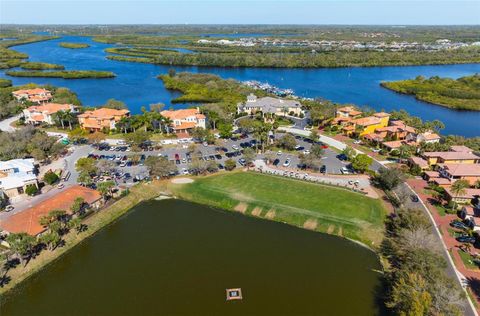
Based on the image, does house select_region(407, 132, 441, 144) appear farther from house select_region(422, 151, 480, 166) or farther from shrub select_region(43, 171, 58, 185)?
shrub select_region(43, 171, 58, 185)

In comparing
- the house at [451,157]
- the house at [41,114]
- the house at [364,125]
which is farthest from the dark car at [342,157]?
the house at [41,114]

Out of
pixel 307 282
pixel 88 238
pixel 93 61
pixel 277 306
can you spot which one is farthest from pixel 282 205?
pixel 93 61

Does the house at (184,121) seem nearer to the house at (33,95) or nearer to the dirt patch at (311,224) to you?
the dirt patch at (311,224)

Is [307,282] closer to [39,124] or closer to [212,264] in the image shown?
[212,264]

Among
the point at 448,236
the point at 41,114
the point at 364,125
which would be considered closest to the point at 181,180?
the point at 448,236

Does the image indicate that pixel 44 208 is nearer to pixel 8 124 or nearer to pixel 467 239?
pixel 467 239

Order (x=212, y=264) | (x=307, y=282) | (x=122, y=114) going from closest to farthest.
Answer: (x=307, y=282)
(x=212, y=264)
(x=122, y=114)

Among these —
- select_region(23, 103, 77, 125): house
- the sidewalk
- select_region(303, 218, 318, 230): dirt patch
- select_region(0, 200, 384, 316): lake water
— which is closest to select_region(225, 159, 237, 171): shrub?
select_region(0, 200, 384, 316): lake water
